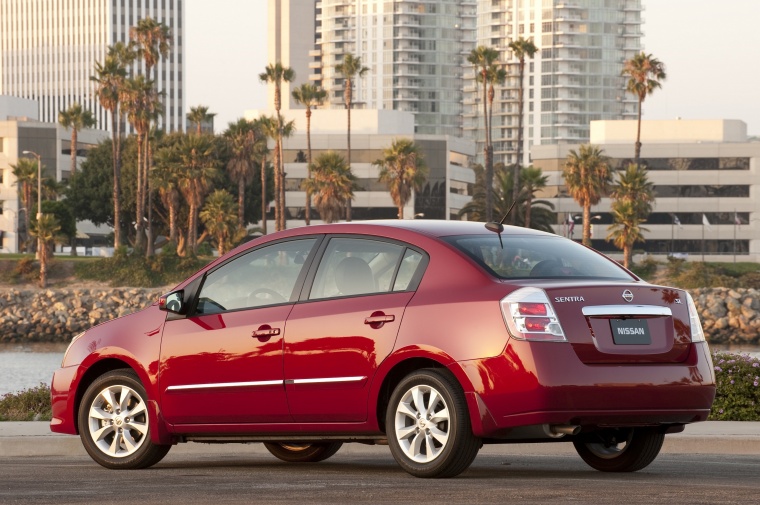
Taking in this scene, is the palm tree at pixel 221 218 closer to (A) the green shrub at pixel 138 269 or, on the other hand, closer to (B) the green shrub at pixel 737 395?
(A) the green shrub at pixel 138 269

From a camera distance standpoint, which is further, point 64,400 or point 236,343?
point 64,400

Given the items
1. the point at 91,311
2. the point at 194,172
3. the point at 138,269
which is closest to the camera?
the point at 91,311

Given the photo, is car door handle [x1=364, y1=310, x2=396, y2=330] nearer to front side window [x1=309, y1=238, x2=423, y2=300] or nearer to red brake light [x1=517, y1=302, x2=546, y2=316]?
front side window [x1=309, y1=238, x2=423, y2=300]

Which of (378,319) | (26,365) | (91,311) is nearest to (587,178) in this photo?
(91,311)

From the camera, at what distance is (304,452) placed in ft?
34.9

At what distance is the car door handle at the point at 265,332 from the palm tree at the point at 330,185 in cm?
9763

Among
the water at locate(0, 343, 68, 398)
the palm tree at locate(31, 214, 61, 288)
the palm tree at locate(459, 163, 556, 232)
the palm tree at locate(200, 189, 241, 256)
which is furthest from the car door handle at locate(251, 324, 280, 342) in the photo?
the palm tree at locate(459, 163, 556, 232)

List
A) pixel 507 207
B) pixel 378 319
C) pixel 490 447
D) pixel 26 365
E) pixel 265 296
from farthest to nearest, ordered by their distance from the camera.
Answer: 1. pixel 507 207
2. pixel 26 365
3. pixel 490 447
4. pixel 265 296
5. pixel 378 319

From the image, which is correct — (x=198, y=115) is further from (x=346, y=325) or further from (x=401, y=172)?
(x=346, y=325)

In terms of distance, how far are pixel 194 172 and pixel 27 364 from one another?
158 feet

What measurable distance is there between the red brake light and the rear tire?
257 centimetres

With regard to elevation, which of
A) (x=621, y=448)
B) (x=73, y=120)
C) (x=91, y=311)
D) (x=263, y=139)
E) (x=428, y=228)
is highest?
(x=73, y=120)

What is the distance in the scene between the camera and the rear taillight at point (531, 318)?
841 centimetres

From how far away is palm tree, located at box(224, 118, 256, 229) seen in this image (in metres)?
113
